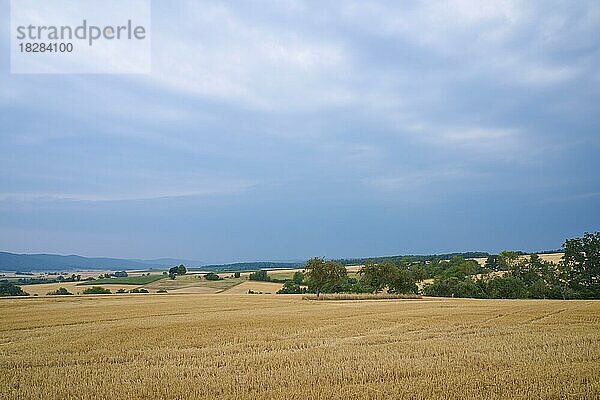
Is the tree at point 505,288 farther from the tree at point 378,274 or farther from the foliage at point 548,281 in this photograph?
the tree at point 378,274

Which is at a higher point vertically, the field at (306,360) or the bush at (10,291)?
the field at (306,360)

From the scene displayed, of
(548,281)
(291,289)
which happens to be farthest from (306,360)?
(548,281)

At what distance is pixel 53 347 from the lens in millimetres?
21016

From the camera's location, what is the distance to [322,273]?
68000 mm

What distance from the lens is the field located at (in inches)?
516

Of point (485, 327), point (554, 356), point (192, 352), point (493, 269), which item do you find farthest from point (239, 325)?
point (493, 269)

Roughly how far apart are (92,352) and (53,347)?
2520mm

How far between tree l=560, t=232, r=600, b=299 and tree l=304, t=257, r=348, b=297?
38.3 meters

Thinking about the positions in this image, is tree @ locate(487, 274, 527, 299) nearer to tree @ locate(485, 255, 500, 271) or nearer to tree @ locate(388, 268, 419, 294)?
tree @ locate(388, 268, 419, 294)

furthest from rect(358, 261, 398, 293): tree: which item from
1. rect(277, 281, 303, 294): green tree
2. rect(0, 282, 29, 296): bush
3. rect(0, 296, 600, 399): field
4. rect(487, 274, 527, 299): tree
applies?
rect(0, 282, 29, 296): bush

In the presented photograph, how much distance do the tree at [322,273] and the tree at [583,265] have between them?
38.3 metres

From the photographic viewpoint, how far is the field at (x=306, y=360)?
43.0ft

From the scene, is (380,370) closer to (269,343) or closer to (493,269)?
(269,343)

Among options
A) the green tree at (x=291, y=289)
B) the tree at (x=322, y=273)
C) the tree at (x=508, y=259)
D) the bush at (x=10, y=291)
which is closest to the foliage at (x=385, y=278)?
the tree at (x=322, y=273)
